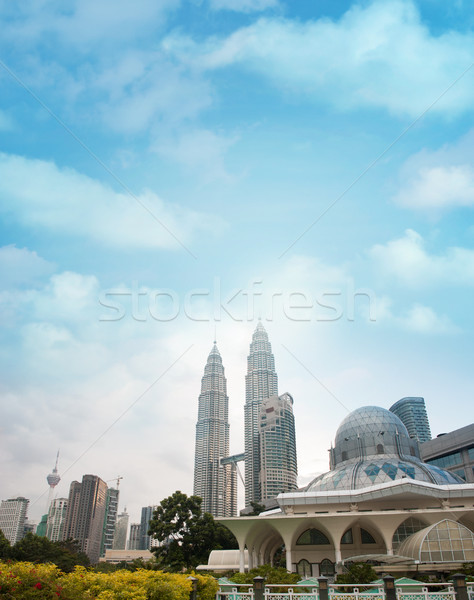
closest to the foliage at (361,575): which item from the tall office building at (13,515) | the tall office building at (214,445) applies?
the tall office building at (214,445)

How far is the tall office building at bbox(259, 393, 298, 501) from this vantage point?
405 ft

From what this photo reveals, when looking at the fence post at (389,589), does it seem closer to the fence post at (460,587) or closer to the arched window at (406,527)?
the fence post at (460,587)

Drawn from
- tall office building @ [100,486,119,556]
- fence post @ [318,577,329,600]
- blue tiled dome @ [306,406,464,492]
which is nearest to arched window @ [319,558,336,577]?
blue tiled dome @ [306,406,464,492]

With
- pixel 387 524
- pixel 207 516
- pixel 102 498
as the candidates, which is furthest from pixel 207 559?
pixel 102 498

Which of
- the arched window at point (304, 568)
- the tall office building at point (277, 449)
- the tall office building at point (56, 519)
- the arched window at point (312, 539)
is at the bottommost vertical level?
the arched window at point (304, 568)

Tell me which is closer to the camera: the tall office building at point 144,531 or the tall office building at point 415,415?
the tall office building at point 415,415

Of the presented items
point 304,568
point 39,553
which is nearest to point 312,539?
point 304,568

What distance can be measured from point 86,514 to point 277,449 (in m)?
65.5

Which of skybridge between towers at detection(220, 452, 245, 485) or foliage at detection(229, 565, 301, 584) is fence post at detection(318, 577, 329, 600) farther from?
skybridge between towers at detection(220, 452, 245, 485)

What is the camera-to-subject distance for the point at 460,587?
1441 cm

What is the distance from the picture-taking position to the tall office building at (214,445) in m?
147

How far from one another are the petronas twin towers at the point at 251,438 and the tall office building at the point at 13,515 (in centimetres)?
7675

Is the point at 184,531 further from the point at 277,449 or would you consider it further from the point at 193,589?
the point at 277,449

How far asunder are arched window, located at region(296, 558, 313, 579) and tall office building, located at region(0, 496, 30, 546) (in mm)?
169581
